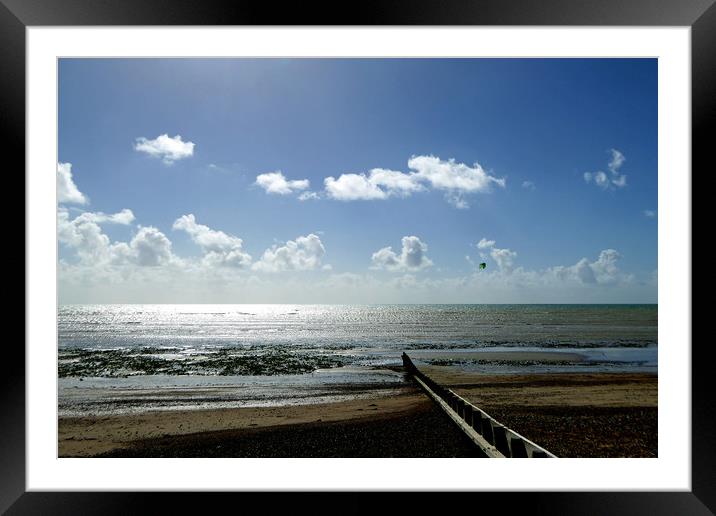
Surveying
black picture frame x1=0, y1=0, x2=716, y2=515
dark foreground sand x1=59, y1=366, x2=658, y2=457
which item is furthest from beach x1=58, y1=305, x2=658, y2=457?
black picture frame x1=0, y1=0, x2=716, y2=515

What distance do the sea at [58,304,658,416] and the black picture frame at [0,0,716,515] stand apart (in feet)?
16.5

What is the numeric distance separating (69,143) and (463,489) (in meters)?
26.8

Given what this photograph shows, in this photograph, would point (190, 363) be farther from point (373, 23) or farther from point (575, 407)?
point (373, 23)

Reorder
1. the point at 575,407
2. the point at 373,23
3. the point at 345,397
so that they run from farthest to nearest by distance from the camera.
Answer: the point at 345,397 → the point at 575,407 → the point at 373,23

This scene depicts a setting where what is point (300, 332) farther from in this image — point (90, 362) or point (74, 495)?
point (74, 495)

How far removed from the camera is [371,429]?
4938 mm

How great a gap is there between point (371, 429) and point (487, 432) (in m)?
1.76

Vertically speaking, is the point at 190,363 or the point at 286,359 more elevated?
the point at 190,363

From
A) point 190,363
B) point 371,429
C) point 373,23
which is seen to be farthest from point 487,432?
point 190,363

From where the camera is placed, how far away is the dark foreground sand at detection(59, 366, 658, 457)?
438cm

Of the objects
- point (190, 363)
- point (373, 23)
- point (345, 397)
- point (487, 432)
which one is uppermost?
point (373, 23)

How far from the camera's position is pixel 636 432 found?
4.76 m

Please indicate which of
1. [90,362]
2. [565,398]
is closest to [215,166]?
[90,362]

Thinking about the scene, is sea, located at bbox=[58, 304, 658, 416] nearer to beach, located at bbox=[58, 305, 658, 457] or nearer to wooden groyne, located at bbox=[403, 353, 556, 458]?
beach, located at bbox=[58, 305, 658, 457]
